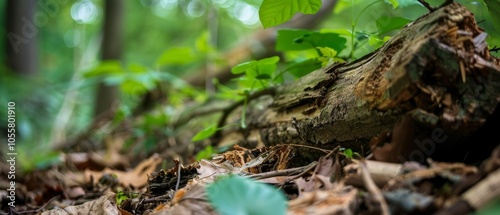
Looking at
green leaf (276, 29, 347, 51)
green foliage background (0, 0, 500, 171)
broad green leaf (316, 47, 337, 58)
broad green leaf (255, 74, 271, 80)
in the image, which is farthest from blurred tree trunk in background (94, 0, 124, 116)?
broad green leaf (316, 47, 337, 58)

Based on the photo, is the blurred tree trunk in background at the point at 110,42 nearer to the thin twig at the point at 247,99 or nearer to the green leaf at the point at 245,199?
the thin twig at the point at 247,99

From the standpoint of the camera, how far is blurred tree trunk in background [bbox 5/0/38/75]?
446 cm

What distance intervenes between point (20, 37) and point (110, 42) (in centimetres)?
124

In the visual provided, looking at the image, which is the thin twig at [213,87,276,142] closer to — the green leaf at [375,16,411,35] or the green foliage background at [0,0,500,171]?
the green foliage background at [0,0,500,171]

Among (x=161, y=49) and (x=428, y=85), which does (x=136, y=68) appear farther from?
(x=161, y=49)

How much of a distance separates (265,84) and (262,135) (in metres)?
0.22

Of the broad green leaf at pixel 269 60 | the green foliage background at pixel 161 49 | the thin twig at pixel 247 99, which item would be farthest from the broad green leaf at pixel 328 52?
the thin twig at pixel 247 99

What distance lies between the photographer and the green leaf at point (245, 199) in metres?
0.59

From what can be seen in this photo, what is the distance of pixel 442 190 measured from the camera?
2.07 feet

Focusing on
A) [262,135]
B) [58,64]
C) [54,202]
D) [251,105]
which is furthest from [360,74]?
[58,64]

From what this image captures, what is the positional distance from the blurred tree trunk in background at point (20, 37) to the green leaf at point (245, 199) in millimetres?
4634

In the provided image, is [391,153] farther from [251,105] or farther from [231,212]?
[251,105]

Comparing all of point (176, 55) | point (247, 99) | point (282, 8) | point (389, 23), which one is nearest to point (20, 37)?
point (176, 55)

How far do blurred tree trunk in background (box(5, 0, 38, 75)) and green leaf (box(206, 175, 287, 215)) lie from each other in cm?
463
